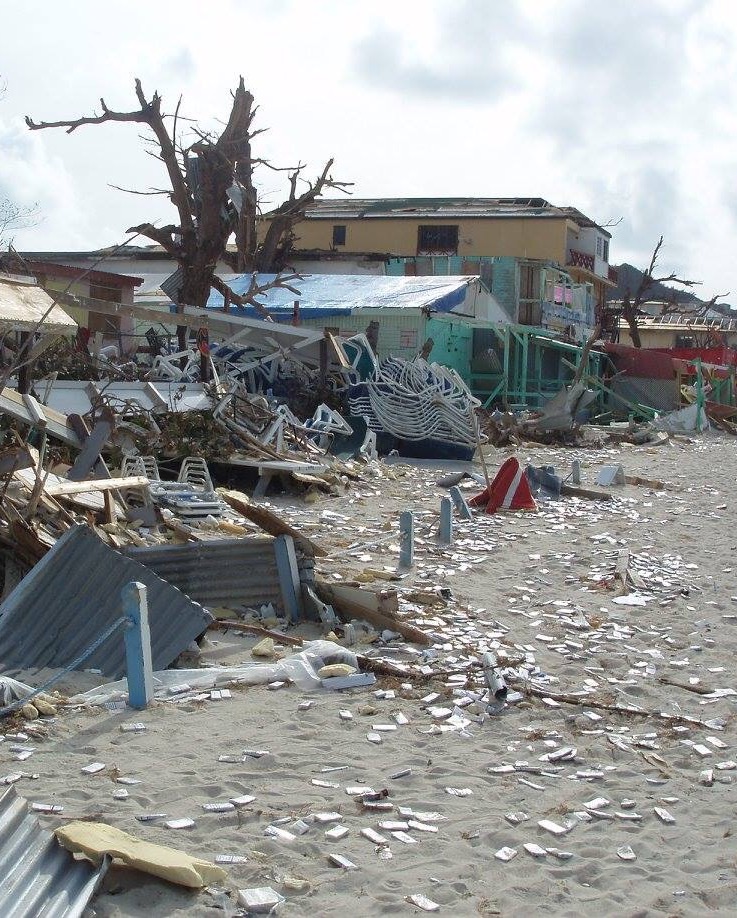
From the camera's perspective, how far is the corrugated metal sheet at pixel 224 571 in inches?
297

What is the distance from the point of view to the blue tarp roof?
83.6 feet

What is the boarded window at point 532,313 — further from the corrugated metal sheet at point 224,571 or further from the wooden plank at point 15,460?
the corrugated metal sheet at point 224,571

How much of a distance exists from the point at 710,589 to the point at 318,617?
393 cm

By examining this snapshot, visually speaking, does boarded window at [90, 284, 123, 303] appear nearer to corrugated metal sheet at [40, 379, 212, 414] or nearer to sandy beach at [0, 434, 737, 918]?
corrugated metal sheet at [40, 379, 212, 414]

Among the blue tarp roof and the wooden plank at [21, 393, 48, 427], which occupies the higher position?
the blue tarp roof

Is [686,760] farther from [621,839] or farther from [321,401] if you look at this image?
[321,401]

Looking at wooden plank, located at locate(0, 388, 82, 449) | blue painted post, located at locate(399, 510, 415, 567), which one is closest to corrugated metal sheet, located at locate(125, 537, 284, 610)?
blue painted post, located at locate(399, 510, 415, 567)

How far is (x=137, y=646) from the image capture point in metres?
5.54

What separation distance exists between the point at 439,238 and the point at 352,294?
49.5ft

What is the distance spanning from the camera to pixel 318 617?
24.8ft

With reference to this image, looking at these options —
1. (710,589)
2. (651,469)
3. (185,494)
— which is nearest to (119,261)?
(651,469)

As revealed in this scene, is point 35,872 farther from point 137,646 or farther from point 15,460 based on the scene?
Result: point 15,460

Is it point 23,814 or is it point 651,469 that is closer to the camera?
point 23,814

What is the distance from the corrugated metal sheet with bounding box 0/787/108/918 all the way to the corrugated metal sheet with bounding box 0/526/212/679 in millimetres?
2670
